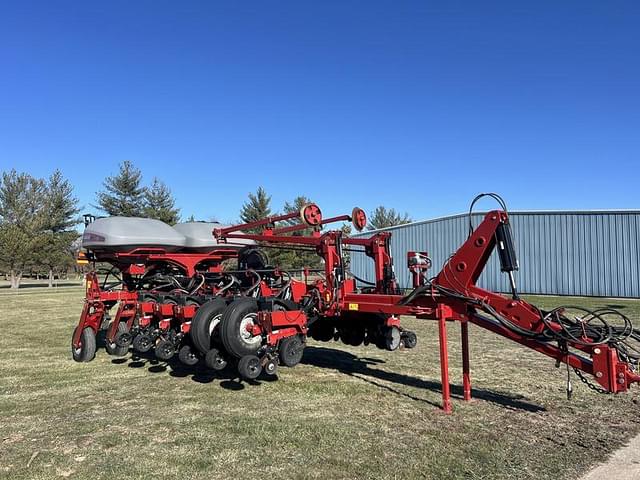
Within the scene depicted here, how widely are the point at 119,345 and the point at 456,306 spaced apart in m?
5.04

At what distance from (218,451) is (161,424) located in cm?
104

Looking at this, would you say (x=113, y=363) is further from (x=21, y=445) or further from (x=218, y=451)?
(x=218, y=451)

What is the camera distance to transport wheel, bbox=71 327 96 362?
864 cm

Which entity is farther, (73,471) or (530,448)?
(530,448)

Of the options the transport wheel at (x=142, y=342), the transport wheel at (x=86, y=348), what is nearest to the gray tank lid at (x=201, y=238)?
the transport wheel at (x=86, y=348)

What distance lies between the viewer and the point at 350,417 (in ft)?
17.5

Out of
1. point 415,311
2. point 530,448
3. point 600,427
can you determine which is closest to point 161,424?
point 415,311

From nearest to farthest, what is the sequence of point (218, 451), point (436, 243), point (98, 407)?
point (218, 451) → point (98, 407) → point (436, 243)

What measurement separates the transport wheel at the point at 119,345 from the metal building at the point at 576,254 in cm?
1944

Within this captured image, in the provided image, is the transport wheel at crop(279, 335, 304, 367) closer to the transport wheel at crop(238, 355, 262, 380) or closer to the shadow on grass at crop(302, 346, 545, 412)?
the transport wheel at crop(238, 355, 262, 380)

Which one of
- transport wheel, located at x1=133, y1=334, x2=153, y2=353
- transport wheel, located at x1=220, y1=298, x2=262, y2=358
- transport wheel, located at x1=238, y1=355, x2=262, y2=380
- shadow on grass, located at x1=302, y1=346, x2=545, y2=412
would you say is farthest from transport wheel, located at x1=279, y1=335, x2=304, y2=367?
transport wheel, located at x1=133, y1=334, x2=153, y2=353

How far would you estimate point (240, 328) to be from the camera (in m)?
6.21

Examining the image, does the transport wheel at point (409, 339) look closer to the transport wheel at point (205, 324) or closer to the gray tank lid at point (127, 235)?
the transport wheel at point (205, 324)

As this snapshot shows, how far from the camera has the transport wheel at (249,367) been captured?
5.77 m
